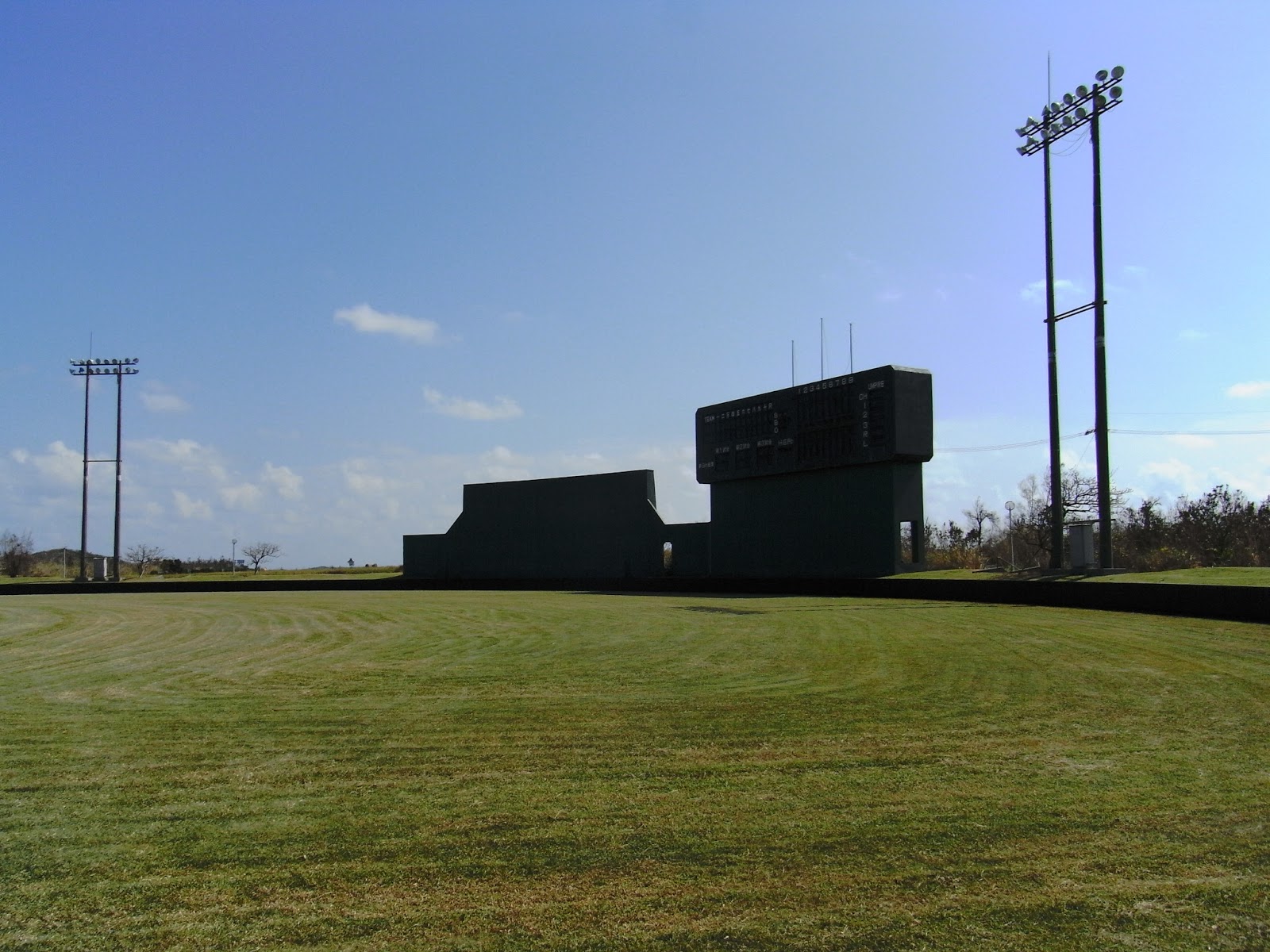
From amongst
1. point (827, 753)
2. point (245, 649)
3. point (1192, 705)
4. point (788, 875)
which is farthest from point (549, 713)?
point (245, 649)

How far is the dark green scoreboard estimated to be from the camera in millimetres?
31688

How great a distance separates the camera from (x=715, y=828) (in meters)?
5.83

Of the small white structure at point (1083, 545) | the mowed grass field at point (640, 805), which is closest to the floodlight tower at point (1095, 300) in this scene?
the small white structure at point (1083, 545)

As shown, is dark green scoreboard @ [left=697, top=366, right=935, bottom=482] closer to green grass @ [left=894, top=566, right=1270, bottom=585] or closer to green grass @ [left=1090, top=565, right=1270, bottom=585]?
green grass @ [left=894, top=566, right=1270, bottom=585]

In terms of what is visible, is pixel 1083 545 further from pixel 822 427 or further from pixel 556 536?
pixel 556 536

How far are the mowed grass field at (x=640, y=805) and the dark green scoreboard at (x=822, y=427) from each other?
1837 cm

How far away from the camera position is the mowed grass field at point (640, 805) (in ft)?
14.7

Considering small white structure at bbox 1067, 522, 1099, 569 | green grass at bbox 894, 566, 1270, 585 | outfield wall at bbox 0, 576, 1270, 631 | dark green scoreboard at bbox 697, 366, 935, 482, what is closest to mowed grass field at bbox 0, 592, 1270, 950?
outfield wall at bbox 0, 576, 1270, 631

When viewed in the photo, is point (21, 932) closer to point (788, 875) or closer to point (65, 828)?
point (65, 828)

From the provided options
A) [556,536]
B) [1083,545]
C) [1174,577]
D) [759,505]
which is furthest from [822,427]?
[556,536]

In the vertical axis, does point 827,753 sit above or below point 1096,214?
below

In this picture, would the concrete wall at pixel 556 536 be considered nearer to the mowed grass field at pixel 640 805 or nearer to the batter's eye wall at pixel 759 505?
the batter's eye wall at pixel 759 505

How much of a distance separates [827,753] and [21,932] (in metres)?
5.43

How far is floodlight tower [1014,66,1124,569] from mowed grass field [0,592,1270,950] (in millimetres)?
15155
